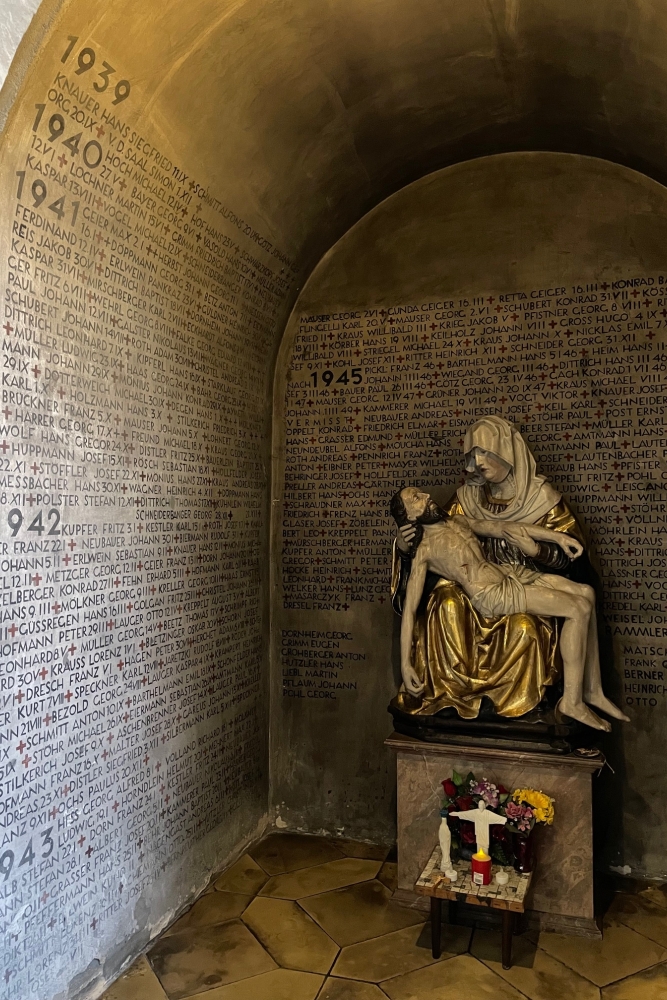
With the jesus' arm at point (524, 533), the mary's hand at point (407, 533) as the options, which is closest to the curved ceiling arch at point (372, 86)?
the mary's hand at point (407, 533)

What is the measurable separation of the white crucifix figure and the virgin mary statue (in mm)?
442

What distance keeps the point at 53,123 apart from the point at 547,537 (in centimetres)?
263

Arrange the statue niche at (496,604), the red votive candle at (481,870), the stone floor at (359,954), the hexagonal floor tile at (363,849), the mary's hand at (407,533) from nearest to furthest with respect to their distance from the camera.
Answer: the stone floor at (359,954) → the red votive candle at (481,870) → the statue niche at (496,604) → the mary's hand at (407,533) → the hexagonal floor tile at (363,849)

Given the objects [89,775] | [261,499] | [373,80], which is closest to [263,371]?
[261,499]

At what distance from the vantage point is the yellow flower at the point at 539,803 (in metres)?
3.13

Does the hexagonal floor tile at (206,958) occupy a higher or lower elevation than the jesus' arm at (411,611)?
lower

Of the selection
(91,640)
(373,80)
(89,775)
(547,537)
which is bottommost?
(89,775)

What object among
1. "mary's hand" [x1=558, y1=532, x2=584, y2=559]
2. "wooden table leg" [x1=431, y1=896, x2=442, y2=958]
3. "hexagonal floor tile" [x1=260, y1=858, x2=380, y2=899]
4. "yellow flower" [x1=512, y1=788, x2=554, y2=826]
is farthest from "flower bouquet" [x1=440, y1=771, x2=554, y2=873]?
"mary's hand" [x1=558, y1=532, x2=584, y2=559]

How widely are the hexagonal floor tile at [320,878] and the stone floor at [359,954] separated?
0.01m

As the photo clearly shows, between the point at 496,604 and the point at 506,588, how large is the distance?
86mm

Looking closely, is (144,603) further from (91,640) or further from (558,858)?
(558,858)

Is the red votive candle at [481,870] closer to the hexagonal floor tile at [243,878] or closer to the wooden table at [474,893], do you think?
the wooden table at [474,893]

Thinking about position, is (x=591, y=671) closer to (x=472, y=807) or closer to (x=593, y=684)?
(x=593, y=684)

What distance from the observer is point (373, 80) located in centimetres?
358
